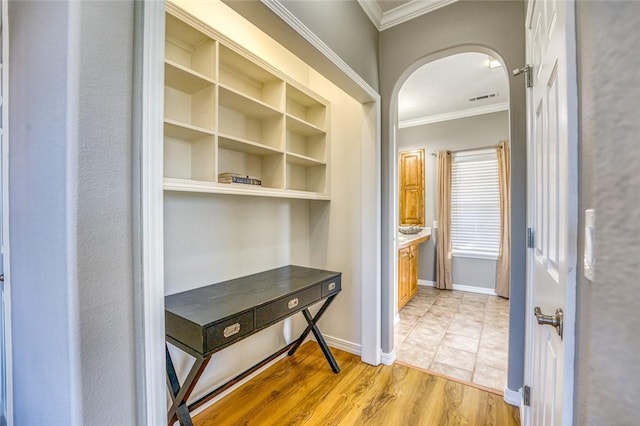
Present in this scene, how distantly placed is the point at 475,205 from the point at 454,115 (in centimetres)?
138

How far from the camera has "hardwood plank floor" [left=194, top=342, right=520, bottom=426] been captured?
1.65 m

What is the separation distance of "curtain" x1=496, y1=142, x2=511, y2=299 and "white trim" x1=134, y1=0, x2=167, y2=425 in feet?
13.7

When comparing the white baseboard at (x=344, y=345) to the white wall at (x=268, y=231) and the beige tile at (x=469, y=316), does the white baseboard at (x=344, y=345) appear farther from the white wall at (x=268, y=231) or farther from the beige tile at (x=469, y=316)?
the beige tile at (x=469, y=316)

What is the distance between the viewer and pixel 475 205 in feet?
13.6

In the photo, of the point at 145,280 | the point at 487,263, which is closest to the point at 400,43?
the point at 145,280

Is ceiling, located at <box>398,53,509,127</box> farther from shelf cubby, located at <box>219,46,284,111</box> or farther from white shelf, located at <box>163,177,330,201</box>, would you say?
white shelf, located at <box>163,177,330,201</box>

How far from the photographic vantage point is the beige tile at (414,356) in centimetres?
226

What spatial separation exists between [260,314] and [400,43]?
2218mm

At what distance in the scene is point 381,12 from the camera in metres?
2.16

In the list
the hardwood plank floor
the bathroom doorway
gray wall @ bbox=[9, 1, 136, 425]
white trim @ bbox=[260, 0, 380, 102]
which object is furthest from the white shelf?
the bathroom doorway

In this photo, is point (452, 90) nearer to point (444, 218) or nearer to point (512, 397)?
point (444, 218)

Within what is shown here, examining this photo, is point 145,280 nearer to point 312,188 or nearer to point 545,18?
point 545,18

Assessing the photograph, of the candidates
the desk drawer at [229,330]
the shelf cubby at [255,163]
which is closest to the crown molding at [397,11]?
the shelf cubby at [255,163]

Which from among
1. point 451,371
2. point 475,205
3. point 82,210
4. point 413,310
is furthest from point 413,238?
point 82,210
